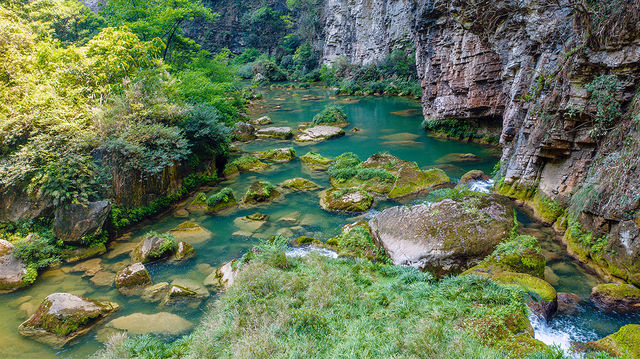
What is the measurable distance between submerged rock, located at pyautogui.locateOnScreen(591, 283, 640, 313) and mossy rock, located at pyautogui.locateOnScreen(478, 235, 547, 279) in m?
0.96

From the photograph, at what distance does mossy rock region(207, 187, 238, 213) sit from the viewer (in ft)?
39.1

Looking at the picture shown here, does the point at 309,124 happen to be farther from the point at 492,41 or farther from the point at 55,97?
the point at 55,97

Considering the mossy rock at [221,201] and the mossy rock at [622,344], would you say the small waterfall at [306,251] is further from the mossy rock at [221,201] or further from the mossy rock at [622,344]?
the mossy rock at [622,344]

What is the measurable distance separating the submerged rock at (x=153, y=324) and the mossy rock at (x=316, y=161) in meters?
10.3

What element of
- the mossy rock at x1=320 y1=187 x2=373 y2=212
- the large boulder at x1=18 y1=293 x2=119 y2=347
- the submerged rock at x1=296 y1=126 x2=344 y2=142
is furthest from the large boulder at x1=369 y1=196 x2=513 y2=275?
the submerged rock at x1=296 y1=126 x2=344 y2=142

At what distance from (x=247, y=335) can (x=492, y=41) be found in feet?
51.5

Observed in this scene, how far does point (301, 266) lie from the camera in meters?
7.22

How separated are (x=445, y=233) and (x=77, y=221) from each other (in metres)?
9.85

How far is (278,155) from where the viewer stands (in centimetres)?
1786

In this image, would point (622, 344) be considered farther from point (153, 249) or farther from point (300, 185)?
point (300, 185)

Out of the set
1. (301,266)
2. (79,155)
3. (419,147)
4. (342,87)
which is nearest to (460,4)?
(419,147)

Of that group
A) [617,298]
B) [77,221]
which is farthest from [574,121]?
[77,221]

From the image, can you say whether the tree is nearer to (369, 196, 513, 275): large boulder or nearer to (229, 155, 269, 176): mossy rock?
(229, 155, 269, 176): mossy rock

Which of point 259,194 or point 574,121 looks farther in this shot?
point 259,194
